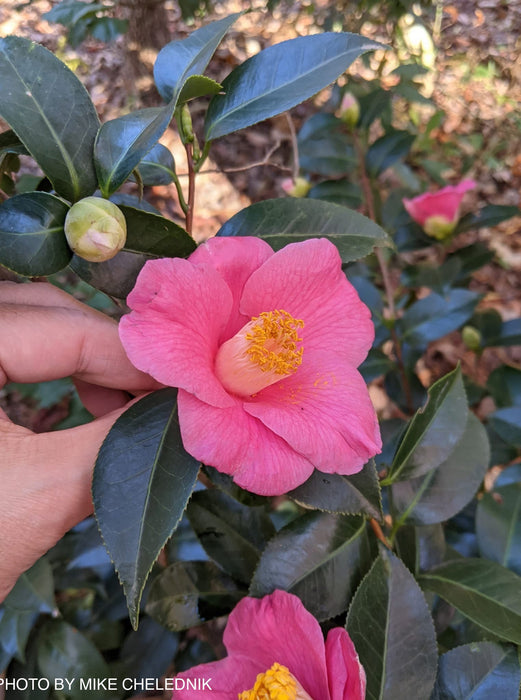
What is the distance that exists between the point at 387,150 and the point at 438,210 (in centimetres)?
20

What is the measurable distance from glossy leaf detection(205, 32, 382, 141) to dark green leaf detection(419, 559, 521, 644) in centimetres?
68

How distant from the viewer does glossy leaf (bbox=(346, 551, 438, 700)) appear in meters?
0.68

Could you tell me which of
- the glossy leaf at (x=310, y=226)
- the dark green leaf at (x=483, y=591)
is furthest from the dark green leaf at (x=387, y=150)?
the dark green leaf at (x=483, y=591)

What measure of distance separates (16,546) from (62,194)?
419 mm

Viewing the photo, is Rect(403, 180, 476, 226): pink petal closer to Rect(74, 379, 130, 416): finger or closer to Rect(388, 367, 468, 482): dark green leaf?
Rect(388, 367, 468, 482): dark green leaf

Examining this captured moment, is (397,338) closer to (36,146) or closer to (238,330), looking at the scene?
(238,330)

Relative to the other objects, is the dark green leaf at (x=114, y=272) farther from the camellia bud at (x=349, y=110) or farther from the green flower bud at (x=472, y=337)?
the green flower bud at (x=472, y=337)

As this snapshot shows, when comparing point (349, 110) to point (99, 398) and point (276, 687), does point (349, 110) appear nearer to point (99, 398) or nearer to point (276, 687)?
point (99, 398)

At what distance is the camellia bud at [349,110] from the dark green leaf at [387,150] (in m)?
0.09

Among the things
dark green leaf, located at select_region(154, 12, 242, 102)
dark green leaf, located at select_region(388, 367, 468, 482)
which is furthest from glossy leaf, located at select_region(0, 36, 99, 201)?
dark green leaf, located at select_region(388, 367, 468, 482)

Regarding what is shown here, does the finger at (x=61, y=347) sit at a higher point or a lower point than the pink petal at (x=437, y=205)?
higher

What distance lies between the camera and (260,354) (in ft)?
2.24

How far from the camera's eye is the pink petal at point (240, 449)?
61 centimetres

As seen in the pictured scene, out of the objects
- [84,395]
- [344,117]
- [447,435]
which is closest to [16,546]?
[84,395]
